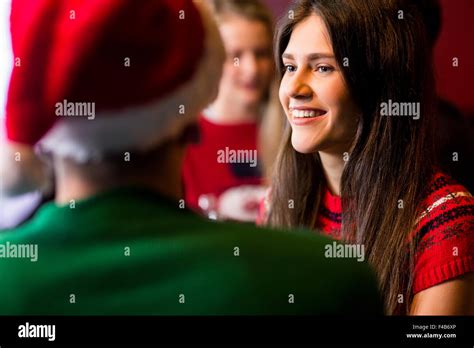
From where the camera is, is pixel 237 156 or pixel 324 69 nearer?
pixel 324 69

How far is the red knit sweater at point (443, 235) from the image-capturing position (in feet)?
4.56

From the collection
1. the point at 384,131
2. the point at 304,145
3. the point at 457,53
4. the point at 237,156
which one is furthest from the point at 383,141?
the point at 237,156

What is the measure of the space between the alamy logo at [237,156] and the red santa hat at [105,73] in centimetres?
130

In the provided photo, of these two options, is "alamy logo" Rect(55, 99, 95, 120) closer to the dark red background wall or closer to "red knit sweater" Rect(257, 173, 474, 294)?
"red knit sweater" Rect(257, 173, 474, 294)

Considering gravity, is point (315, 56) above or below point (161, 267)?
above

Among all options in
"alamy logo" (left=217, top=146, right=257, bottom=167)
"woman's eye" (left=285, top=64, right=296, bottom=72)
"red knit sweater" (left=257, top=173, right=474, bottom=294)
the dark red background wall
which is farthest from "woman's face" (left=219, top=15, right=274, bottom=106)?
"red knit sweater" (left=257, top=173, right=474, bottom=294)

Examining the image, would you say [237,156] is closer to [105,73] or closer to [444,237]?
[444,237]

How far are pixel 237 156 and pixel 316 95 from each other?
826 millimetres

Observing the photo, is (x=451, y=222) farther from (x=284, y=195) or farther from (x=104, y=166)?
(x=104, y=166)

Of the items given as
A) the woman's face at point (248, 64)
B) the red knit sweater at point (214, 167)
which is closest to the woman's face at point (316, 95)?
the red knit sweater at point (214, 167)

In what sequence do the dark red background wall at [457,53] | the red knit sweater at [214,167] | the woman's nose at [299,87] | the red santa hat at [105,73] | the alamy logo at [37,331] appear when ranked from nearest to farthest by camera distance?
the red santa hat at [105,73] < the alamy logo at [37,331] < the woman's nose at [299,87] < the dark red background wall at [457,53] < the red knit sweater at [214,167]

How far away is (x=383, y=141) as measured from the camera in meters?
1.49

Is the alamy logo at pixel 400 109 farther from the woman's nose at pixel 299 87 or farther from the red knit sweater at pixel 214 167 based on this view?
the red knit sweater at pixel 214 167

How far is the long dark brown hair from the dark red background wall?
0.25m
